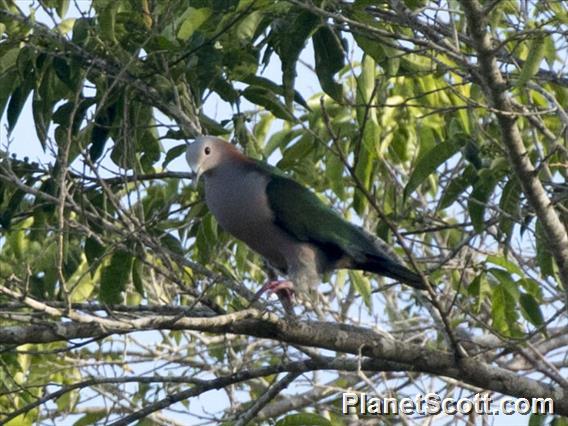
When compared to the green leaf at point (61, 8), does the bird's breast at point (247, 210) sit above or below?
below

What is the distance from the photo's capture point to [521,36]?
3312mm

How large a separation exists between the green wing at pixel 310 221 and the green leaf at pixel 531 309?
0.71 m

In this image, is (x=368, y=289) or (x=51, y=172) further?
(x=368, y=289)

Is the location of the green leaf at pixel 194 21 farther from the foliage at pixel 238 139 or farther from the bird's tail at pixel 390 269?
the bird's tail at pixel 390 269

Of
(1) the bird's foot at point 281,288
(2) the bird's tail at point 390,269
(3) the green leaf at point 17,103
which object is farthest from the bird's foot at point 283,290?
(3) the green leaf at point 17,103

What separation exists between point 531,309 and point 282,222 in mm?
1067

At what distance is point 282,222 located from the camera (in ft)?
14.9

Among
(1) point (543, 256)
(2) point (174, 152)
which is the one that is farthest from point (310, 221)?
(1) point (543, 256)

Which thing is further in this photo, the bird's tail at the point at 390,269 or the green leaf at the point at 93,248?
the bird's tail at the point at 390,269

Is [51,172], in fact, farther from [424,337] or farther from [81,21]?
[424,337]

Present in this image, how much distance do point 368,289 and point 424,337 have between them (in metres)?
1.42

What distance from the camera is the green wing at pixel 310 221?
4.52m

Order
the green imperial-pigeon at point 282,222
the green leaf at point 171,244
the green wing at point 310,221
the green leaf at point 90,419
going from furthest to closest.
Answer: the green leaf at point 90,419
the green wing at point 310,221
the green imperial-pigeon at point 282,222
the green leaf at point 171,244

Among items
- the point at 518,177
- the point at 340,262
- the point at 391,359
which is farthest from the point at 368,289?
the point at 518,177
